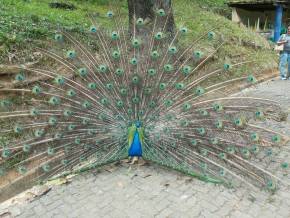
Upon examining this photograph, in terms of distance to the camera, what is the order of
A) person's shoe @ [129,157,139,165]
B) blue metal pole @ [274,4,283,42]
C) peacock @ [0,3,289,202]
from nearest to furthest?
peacock @ [0,3,289,202] → person's shoe @ [129,157,139,165] → blue metal pole @ [274,4,283,42]

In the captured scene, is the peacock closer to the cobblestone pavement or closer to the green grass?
the cobblestone pavement

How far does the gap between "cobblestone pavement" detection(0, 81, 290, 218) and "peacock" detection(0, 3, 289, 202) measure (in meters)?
0.17

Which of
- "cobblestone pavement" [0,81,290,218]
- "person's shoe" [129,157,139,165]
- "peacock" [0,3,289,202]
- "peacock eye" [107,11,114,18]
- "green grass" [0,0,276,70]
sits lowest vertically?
"cobblestone pavement" [0,81,290,218]

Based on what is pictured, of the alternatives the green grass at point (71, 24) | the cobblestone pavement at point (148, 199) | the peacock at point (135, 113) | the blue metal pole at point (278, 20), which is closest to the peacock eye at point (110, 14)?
the peacock at point (135, 113)

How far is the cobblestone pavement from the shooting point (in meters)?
3.58

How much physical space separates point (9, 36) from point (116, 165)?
3.11m

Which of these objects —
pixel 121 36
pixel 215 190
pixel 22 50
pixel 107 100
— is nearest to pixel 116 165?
pixel 107 100

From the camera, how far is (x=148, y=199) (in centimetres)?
382

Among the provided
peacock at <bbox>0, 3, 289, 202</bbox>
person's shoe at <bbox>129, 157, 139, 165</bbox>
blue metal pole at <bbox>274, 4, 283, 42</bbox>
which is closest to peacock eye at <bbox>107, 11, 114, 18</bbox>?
peacock at <bbox>0, 3, 289, 202</bbox>

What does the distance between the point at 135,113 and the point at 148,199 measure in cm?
96

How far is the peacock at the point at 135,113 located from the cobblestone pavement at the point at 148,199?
0.17 m

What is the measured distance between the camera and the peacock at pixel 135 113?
3930 mm

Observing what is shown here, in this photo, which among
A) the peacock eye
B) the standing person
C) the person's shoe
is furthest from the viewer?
the standing person

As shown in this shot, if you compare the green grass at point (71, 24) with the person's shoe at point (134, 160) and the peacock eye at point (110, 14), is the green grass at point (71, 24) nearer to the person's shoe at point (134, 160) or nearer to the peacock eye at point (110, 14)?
the peacock eye at point (110, 14)
